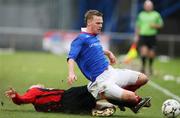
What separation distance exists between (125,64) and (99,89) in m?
12.5

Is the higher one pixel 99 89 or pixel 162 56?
pixel 99 89

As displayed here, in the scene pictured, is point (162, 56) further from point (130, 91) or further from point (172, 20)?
point (130, 91)

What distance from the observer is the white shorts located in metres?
11.4

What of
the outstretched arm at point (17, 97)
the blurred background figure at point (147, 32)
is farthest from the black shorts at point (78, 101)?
the blurred background figure at point (147, 32)

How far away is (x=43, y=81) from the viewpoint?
17922mm

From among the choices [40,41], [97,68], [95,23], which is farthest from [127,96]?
[40,41]

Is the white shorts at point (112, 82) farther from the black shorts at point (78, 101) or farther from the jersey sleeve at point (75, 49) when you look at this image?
the jersey sleeve at point (75, 49)

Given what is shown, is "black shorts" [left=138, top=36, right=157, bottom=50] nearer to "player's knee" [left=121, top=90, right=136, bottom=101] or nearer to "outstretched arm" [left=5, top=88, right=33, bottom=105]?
"outstretched arm" [left=5, top=88, right=33, bottom=105]

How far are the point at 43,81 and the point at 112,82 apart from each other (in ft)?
21.5

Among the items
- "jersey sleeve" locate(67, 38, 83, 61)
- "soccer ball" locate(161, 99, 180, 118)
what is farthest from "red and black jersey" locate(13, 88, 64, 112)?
"soccer ball" locate(161, 99, 180, 118)

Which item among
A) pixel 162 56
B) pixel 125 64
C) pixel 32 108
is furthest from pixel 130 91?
pixel 162 56

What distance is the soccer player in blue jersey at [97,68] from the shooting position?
1148cm

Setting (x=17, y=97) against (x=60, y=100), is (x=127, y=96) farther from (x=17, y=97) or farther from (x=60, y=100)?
(x=17, y=97)

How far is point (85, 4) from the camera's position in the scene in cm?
3338
